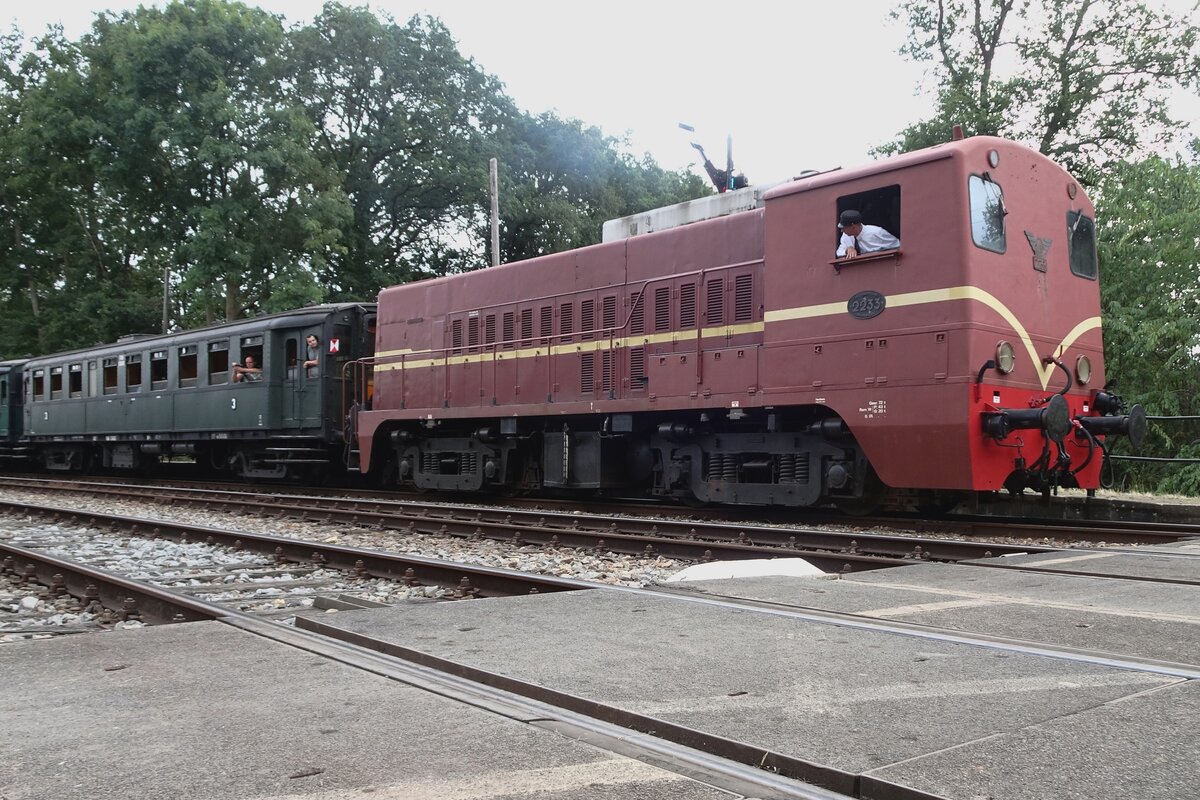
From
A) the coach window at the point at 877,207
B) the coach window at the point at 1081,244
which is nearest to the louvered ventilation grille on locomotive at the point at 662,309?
the coach window at the point at 877,207

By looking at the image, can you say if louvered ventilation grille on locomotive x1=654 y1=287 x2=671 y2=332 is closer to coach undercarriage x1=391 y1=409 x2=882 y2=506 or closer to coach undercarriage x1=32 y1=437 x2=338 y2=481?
coach undercarriage x1=391 y1=409 x2=882 y2=506

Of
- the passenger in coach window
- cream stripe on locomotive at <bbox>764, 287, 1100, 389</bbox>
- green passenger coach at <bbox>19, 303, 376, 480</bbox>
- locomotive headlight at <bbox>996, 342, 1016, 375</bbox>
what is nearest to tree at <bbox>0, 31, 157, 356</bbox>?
green passenger coach at <bbox>19, 303, 376, 480</bbox>

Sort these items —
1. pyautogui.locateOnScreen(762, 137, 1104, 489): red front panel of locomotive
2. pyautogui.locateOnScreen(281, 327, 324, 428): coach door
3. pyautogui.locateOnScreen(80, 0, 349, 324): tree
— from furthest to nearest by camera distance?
pyautogui.locateOnScreen(80, 0, 349, 324): tree → pyautogui.locateOnScreen(281, 327, 324, 428): coach door → pyautogui.locateOnScreen(762, 137, 1104, 489): red front panel of locomotive

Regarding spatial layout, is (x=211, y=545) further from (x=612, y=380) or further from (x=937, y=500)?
(x=937, y=500)

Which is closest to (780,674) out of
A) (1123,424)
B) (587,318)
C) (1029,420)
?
(1029,420)

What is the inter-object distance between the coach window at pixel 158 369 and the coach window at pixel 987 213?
17.7 meters

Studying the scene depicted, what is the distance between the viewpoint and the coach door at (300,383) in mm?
16734

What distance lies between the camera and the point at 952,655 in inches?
157

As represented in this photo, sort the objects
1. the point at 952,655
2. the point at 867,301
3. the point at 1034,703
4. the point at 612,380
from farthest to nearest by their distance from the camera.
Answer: the point at 612,380
the point at 867,301
the point at 952,655
the point at 1034,703

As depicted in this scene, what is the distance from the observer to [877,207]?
30.6ft

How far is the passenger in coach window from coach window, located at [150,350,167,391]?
5.59 metres

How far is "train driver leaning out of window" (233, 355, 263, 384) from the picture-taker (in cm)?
1785

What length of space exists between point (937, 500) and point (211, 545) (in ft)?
24.7

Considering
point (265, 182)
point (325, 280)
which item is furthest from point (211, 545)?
point (325, 280)
